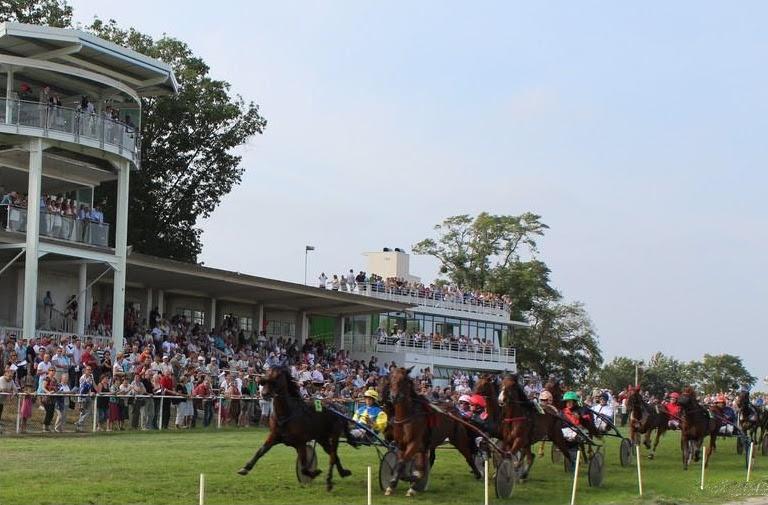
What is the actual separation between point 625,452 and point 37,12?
35801 millimetres

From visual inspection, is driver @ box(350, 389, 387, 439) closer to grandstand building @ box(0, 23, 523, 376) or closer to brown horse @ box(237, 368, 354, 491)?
brown horse @ box(237, 368, 354, 491)

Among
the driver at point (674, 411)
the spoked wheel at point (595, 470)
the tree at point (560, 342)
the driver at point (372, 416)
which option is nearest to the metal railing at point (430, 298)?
the tree at point (560, 342)

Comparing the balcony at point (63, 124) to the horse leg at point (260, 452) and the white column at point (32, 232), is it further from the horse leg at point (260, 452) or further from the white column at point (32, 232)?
the horse leg at point (260, 452)

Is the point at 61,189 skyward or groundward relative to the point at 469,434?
skyward

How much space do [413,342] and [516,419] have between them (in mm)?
36902

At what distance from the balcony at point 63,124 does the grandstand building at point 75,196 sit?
0.03 m

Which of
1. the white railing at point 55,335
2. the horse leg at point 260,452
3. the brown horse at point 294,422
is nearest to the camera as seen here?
the horse leg at point 260,452

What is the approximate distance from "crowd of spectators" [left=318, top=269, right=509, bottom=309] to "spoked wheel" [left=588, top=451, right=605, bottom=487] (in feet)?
108

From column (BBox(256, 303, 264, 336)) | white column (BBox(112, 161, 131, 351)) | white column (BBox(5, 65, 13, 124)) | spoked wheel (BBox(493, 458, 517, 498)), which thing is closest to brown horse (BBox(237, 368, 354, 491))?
spoked wheel (BBox(493, 458, 517, 498))

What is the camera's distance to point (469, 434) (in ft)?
63.0

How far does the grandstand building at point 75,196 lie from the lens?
115 ft

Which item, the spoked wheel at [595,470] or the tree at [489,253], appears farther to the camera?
the tree at [489,253]

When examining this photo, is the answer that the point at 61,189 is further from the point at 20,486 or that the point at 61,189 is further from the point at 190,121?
the point at 20,486

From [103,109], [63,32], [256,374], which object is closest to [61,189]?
[103,109]
